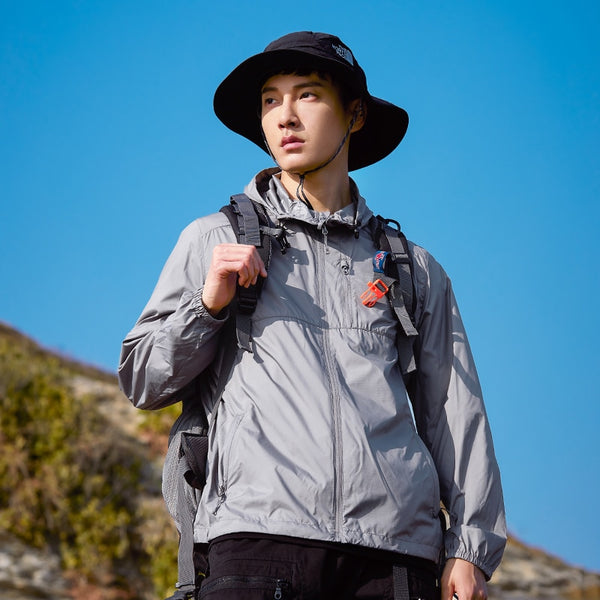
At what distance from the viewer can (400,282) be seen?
3311 millimetres

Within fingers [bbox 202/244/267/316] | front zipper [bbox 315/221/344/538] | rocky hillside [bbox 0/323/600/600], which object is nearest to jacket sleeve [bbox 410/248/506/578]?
front zipper [bbox 315/221/344/538]

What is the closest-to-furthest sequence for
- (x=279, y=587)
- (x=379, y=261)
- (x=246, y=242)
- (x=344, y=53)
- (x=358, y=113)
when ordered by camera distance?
(x=279, y=587)
(x=246, y=242)
(x=379, y=261)
(x=344, y=53)
(x=358, y=113)

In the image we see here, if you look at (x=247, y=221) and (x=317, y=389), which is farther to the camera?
(x=247, y=221)

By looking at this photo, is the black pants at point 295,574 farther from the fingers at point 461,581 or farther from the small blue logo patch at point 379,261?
the small blue logo patch at point 379,261

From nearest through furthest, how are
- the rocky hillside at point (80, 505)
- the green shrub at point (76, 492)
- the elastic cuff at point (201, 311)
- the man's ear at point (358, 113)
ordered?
the elastic cuff at point (201, 311) → the man's ear at point (358, 113) → the rocky hillside at point (80, 505) → the green shrub at point (76, 492)

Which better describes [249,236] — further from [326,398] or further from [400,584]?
[400,584]

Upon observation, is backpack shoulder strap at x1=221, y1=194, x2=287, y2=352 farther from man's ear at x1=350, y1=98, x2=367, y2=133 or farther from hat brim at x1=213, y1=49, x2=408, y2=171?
man's ear at x1=350, y1=98, x2=367, y2=133

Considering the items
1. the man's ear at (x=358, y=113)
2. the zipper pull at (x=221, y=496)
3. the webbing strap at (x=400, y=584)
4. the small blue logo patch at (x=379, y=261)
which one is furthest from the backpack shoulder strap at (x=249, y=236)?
the webbing strap at (x=400, y=584)

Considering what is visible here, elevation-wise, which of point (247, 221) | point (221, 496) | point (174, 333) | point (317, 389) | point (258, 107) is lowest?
point (221, 496)

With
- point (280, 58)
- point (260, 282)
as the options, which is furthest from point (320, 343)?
point (280, 58)

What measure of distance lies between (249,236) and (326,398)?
0.70 metres

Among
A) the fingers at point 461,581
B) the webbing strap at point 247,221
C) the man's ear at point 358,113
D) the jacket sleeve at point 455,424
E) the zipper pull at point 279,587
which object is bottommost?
the zipper pull at point 279,587

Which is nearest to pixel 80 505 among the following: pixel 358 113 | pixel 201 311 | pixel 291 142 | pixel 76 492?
pixel 76 492

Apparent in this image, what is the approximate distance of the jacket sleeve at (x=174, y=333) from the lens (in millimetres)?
2943
